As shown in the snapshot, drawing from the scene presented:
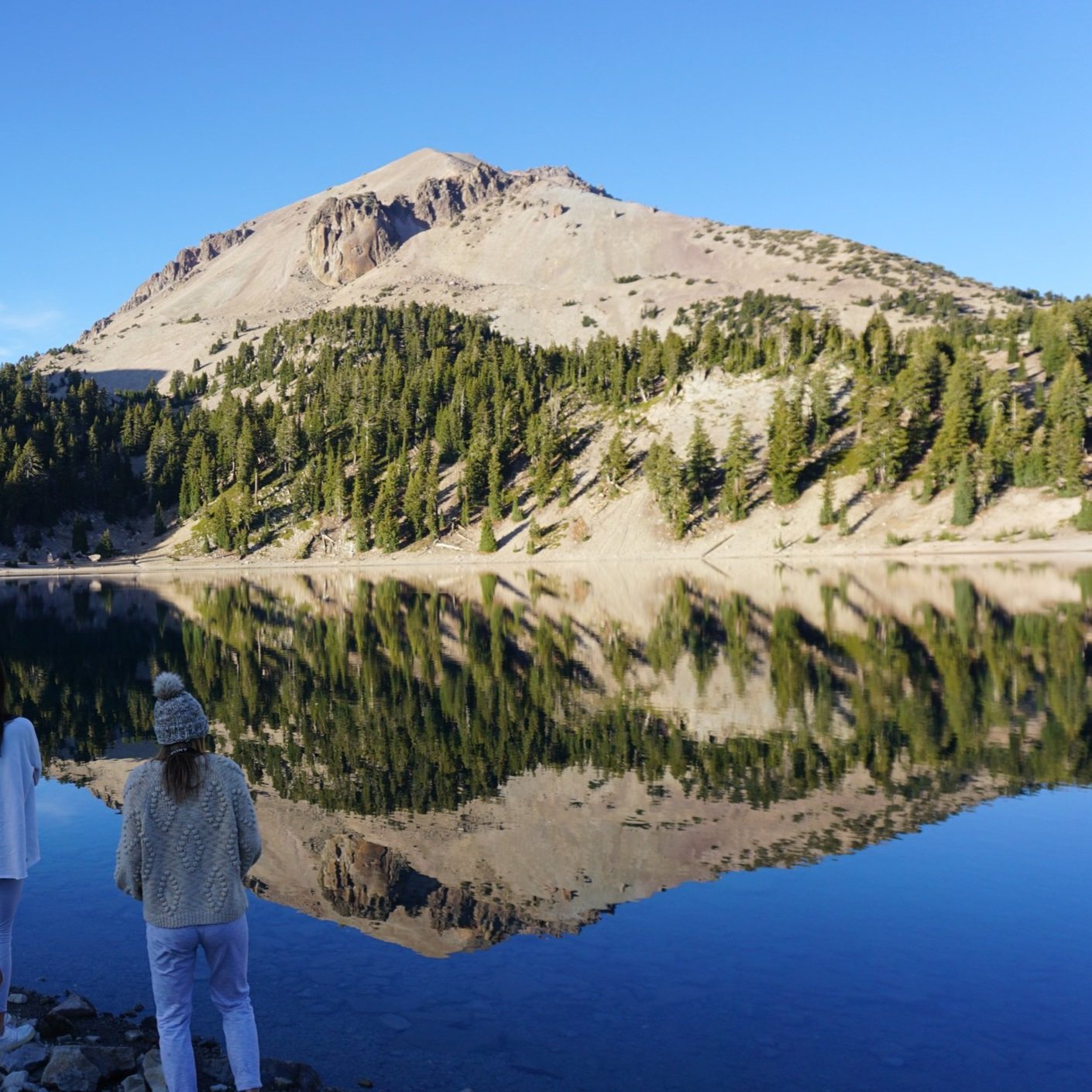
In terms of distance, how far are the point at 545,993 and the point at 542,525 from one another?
117 meters

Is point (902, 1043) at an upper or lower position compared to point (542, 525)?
lower

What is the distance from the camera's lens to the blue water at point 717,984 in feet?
31.0

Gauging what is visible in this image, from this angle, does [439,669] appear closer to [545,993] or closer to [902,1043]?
[545,993]

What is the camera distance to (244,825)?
23.9 ft

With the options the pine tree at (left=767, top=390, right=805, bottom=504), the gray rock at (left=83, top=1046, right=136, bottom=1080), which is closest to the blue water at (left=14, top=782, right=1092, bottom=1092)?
the gray rock at (left=83, top=1046, right=136, bottom=1080)

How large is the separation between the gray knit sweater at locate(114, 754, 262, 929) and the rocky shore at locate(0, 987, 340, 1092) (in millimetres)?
2445

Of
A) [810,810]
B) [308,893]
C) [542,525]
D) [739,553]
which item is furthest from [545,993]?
[542,525]

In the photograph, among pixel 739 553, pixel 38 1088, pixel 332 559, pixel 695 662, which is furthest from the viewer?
pixel 332 559

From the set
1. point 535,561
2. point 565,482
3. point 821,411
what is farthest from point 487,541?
point 821,411

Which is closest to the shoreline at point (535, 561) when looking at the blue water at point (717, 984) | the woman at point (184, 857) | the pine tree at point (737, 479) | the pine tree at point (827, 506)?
the pine tree at point (827, 506)

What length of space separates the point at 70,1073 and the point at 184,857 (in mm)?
3459

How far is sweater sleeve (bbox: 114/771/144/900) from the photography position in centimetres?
710

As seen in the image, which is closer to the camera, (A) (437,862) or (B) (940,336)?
(A) (437,862)

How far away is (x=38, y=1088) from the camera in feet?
27.4
